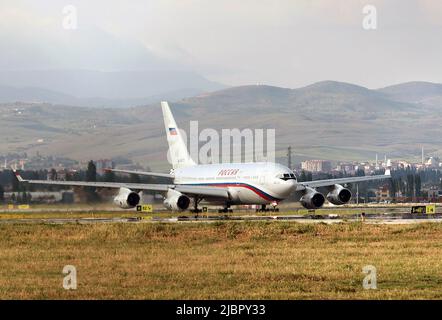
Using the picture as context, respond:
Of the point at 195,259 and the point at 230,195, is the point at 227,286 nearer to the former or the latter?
the point at 195,259

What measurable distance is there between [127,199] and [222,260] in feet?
172

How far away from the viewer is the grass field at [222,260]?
3362cm

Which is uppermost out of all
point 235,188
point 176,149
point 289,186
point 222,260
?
point 176,149

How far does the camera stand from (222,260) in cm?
4456

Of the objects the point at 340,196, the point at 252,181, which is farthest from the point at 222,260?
the point at 340,196

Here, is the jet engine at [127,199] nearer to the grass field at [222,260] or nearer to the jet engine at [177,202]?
the jet engine at [177,202]

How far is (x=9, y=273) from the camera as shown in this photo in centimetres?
4028

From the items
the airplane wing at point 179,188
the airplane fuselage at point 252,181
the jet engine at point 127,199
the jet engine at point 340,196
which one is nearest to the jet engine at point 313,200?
the airplane fuselage at point 252,181

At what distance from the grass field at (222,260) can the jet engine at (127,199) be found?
2734cm

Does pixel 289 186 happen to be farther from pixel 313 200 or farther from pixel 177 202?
pixel 177 202

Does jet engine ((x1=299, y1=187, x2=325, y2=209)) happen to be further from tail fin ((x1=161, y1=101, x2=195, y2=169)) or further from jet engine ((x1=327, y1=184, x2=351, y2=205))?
tail fin ((x1=161, y1=101, x2=195, y2=169))

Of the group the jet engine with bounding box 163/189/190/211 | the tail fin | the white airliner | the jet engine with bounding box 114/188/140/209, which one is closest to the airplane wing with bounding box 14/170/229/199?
the white airliner
